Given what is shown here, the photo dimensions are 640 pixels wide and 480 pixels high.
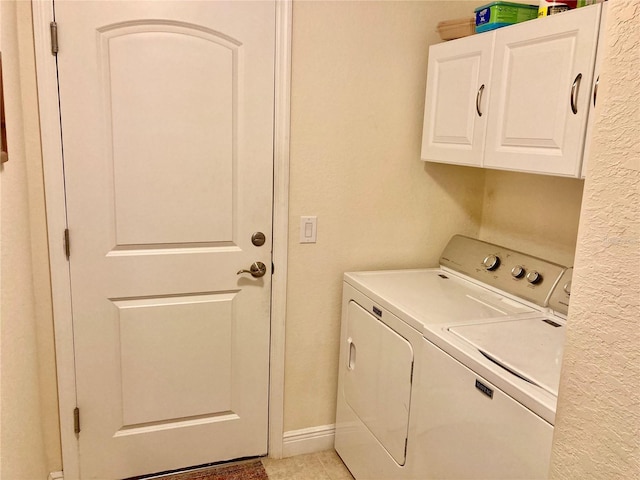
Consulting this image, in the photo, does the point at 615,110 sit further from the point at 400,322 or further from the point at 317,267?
the point at 317,267

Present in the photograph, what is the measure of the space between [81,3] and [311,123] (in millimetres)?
967

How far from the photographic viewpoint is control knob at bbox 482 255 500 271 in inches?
85.6

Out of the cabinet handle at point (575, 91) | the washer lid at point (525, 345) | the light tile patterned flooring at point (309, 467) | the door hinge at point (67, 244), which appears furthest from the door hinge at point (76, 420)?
the cabinet handle at point (575, 91)

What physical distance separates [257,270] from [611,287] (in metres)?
1.74

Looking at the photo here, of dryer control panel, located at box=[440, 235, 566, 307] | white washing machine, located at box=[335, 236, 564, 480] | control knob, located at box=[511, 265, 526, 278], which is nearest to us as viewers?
white washing machine, located at box=[335, 236, 564, 480]

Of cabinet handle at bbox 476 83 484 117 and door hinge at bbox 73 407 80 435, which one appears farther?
door hinge at bbox 73 407 80 435

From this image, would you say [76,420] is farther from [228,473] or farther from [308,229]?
[308,229]

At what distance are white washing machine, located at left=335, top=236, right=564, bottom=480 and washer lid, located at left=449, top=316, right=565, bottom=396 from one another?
45 millimetres

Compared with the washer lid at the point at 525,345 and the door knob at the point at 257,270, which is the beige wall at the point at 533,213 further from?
the door knob at the point at 257,270

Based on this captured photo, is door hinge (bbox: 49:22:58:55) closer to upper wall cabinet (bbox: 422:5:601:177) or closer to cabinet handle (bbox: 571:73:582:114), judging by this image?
upper wall cabinet (bbox: 422:5:601:177)

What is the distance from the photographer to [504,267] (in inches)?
83.8

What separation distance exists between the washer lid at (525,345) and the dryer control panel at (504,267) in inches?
5.5

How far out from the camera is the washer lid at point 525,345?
1.38m

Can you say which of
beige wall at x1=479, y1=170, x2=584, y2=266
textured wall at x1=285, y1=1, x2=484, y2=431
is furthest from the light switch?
beige wall at x1=479, y1=170, x2=584, y2=266
